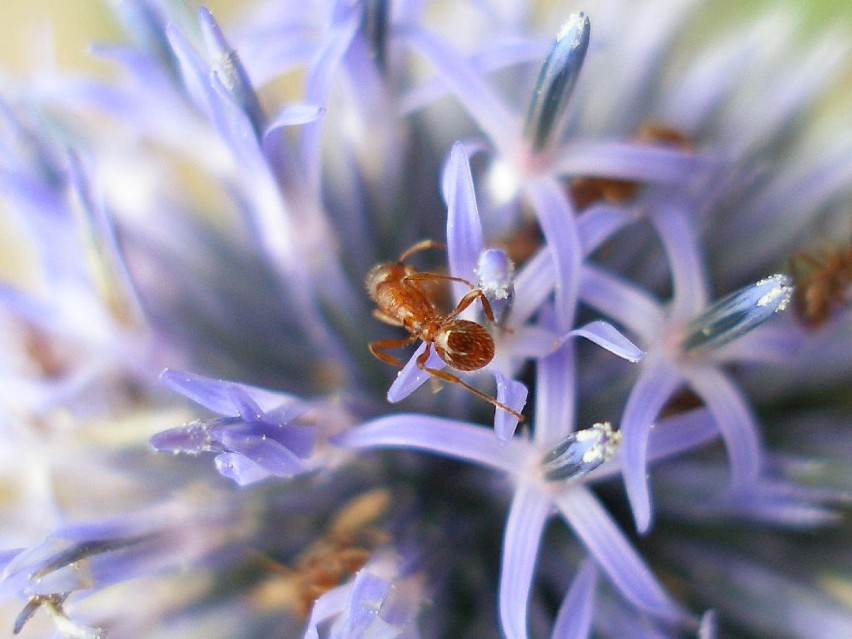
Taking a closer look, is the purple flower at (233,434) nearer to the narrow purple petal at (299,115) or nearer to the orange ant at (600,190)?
the narrow purple petal at (299,115)

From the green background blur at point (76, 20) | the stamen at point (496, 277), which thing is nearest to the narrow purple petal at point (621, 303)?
the stamen at point (496, 277)

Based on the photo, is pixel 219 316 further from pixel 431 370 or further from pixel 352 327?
pixel 431 370

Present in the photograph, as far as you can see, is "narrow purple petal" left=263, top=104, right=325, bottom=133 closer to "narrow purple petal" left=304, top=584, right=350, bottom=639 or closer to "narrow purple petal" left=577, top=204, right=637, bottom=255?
"narrow purple petal" left=577, top=204, right=637, bottom=255

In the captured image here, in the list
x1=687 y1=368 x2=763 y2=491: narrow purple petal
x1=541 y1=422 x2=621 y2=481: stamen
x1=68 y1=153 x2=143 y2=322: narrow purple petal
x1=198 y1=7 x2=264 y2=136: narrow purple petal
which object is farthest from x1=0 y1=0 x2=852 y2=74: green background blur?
x1=541 y1=422 x2=621 y2=481: stamen

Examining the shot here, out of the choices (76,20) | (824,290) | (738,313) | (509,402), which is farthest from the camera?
(76,20)

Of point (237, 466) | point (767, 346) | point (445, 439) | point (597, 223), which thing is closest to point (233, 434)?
point (237, 466)

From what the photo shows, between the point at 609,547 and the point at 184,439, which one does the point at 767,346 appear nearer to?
the point at 609,547
